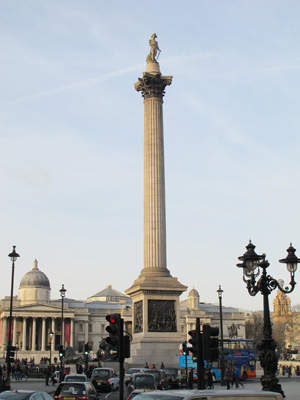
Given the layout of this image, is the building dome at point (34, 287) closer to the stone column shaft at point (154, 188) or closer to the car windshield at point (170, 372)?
the stone column shaft at point (154, 188)

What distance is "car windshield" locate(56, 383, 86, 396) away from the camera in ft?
82.0

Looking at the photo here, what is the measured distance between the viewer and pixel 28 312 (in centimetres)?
13825

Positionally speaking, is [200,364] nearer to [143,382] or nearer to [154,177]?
[143,382]

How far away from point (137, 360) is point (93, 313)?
9700 centimetres

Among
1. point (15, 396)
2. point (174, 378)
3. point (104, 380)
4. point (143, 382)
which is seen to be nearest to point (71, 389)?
point (143, 382)

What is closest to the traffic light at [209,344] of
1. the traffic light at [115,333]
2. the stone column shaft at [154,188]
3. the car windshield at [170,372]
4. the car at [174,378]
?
the traffic light at [115,333]

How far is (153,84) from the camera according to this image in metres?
60.5

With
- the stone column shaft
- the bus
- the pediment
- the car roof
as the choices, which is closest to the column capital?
the stone column shaft

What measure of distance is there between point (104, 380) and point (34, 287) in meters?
110

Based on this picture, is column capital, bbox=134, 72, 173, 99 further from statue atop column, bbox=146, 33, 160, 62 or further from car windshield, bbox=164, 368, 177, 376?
car windshield, bbox=164, 368, 177, 376

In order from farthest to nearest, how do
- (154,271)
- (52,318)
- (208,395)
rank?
(52,318)
(154,271)
(208,395)

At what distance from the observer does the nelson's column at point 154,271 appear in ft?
172

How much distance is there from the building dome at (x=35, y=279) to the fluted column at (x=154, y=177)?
3694 inches

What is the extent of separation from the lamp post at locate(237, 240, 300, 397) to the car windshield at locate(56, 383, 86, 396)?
7900 mm
